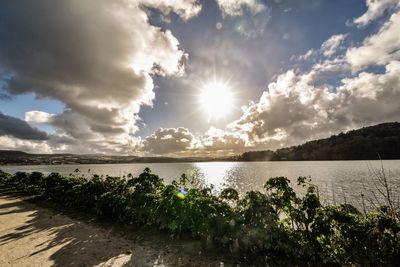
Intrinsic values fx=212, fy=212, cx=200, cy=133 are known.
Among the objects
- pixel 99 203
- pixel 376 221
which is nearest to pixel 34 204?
pixel 99 203

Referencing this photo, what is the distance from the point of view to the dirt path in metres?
6.18

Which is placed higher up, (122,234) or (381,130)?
(381,130)

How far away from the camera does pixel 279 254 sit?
6.16 meters

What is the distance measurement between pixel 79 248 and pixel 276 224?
6443mm

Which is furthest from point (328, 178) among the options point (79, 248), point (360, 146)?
point (360, 146)

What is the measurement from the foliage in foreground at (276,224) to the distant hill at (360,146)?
432ft

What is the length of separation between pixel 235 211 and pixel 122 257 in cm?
377

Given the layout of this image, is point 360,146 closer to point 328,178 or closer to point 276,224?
point 328,178

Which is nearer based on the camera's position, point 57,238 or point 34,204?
point 57,238

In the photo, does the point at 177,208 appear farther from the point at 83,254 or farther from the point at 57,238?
the point at 57,238

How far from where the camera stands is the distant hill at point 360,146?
11944 cm

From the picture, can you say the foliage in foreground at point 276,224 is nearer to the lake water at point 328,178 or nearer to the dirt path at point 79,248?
the dirt path at point 79,248

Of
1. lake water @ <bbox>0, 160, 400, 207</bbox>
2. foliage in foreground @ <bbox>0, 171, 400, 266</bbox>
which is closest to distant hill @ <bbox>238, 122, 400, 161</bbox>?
lake water @ <bbox>0, 160, 400, 207</bbox>

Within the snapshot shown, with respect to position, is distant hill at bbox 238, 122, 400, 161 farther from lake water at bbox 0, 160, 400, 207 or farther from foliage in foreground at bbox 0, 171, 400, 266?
foliage in foreground at bbox 0, 171, 400, 266
